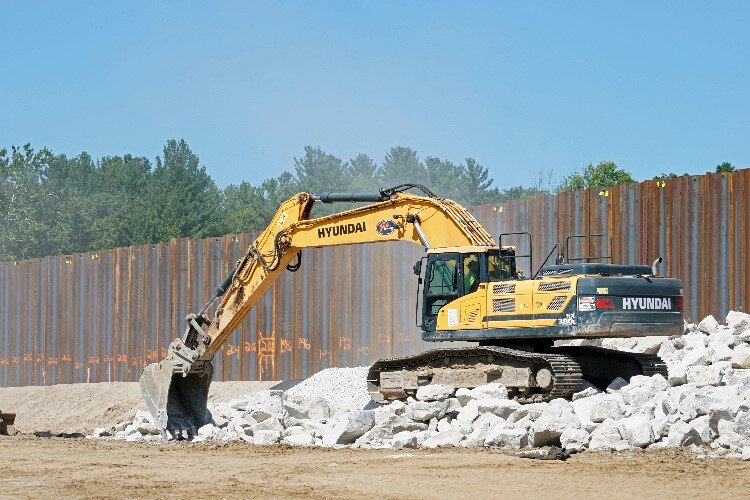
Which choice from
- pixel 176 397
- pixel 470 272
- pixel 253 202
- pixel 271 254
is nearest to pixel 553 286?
pixel 470 272

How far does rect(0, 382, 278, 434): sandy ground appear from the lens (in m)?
26.1

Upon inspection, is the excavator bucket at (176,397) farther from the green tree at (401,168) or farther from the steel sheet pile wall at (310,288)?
the green tree at (401,168)

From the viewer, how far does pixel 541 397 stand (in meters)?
16.0

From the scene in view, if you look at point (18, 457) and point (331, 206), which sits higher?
point (331, 206)

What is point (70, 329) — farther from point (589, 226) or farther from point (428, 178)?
point (428, 178)

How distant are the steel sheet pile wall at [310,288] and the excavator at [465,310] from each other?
331cm

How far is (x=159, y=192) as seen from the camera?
85438 millimetres

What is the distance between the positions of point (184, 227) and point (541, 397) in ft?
204

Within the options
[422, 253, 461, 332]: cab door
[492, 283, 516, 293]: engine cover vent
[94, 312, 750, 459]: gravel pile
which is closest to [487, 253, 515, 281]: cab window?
[492, 283, 516, 293]: engine cover vent

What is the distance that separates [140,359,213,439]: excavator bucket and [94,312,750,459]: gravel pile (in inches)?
14.3

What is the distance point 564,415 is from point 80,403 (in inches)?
672

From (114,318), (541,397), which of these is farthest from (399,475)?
(114,318)

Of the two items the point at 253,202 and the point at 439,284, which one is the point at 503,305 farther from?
the point at 253,202

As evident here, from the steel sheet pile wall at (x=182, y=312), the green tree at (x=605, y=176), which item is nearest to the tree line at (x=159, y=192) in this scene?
the green tree at (x=605, y=176)
